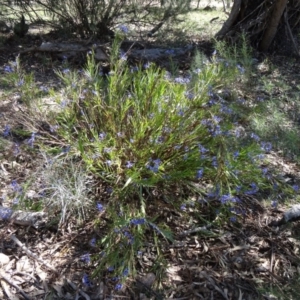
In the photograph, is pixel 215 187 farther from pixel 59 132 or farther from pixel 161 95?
pixel 59 132

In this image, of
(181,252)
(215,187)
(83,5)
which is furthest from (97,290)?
(83,5)

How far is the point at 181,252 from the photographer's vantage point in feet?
7.59

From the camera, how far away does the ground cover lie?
83.7 inches

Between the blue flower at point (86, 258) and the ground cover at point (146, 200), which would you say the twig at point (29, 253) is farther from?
the blue flower at point (86, 258)

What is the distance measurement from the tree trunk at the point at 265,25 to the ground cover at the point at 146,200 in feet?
8.52

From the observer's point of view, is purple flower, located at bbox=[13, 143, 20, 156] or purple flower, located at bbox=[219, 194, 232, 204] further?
purple flower, located at bbox=[13, 143, 20, 156]

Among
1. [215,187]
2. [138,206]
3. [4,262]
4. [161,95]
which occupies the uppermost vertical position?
[161,95]

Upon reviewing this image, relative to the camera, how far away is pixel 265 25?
516 centimetres

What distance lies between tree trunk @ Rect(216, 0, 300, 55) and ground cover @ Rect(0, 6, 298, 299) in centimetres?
260

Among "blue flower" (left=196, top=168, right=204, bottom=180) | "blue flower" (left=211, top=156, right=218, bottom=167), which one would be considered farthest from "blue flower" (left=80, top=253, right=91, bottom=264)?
"blue flower" (left=211, top=156, right=218, bottom=167)

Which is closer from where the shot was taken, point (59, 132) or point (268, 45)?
point (59, 132)

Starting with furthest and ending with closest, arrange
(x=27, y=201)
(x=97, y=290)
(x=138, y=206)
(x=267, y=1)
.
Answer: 1. (x=267, y=1)
2. (x=138, y=206)
3. (x=27, y=201)
4. (x=97, y=290)

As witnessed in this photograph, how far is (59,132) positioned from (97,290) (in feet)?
3.34

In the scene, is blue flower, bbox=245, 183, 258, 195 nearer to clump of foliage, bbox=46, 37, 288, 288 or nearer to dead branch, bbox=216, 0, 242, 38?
clump of foliage, bbox=46, 37, 288, 288
